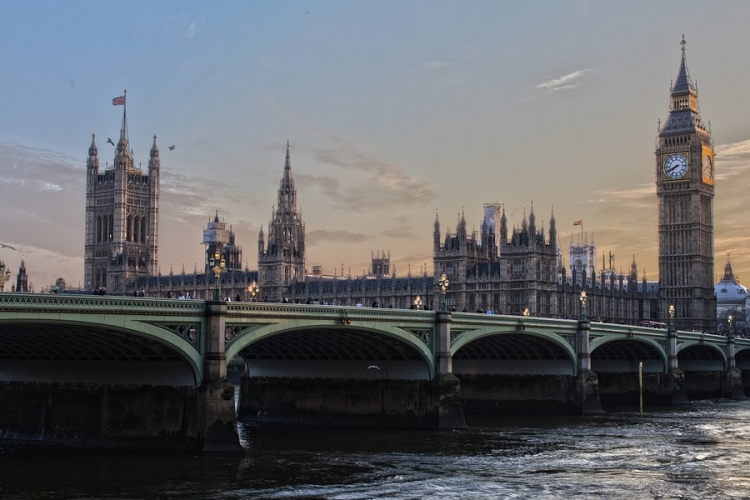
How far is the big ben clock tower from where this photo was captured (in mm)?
184250

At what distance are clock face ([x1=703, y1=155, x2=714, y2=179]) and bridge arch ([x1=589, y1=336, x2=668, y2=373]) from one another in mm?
84912

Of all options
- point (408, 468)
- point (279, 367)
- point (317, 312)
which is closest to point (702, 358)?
point (279, 367)

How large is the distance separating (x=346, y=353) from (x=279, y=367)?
205 inches

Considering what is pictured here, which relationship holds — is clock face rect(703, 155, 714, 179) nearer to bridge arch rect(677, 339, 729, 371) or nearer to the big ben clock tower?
the big ben clock tower

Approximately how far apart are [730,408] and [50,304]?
2792 inches

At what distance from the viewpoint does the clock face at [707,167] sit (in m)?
187

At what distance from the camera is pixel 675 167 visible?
18688 centimetres

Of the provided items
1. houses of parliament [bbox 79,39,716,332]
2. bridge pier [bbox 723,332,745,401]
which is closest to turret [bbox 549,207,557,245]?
houses of parliament [bbox 79,39,716,332]

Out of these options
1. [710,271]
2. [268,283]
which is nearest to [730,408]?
Result: [710,271]

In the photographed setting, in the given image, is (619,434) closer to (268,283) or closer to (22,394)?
(22,394)

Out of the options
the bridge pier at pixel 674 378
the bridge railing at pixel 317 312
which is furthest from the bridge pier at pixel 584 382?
the bridge railing at pixel 317 312

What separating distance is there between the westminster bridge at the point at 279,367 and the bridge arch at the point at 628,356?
6.2 inches

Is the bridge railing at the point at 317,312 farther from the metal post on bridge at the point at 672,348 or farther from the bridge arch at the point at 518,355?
the metal post on bridge at the point at 672,348

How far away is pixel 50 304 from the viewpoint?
48.8 m
